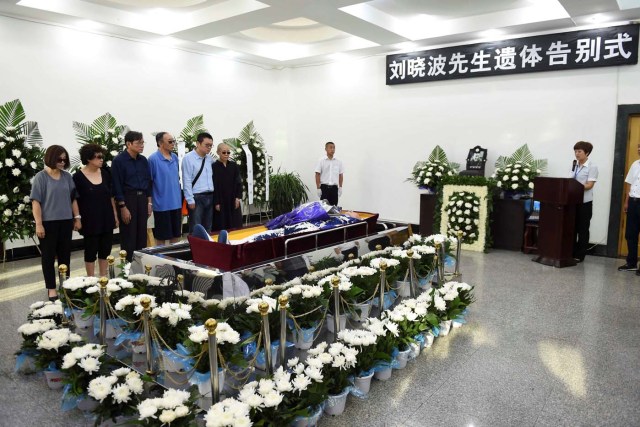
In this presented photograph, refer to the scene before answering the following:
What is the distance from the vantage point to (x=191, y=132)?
24.6 feet

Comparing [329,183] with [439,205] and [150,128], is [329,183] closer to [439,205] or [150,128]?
[439,205]

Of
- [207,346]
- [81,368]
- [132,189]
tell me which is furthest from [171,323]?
[132,189]

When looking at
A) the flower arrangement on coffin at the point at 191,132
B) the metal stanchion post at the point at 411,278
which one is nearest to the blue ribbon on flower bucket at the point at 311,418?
the metal stanchion post at the point at 411,278

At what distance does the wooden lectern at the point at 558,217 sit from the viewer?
5.54 metres

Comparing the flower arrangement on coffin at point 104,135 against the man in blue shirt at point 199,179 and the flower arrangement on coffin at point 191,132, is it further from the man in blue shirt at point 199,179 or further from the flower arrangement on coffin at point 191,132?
the man in blue shirt at point 199,179

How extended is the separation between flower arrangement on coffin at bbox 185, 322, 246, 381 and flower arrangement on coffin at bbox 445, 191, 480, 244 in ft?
15.8

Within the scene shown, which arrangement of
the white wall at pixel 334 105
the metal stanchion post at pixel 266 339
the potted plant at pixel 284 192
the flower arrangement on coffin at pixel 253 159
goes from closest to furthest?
the metal stanchion post at pixel 266 339 → the white wall at pixel 334 105 → the flower arrangement on coffin at pixel 253 159 → the potted plant at pixel 284 192

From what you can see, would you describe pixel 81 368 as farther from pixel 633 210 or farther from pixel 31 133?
pixel 633 210

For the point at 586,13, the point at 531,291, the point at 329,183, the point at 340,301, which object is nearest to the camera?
the point at 340,301

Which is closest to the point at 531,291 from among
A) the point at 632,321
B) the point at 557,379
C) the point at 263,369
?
the point at 632,321

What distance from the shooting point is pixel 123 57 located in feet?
22.9

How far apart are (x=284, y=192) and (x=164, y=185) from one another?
12.9ft

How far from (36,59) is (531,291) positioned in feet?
21.1

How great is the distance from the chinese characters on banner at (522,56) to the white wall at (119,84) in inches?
109
